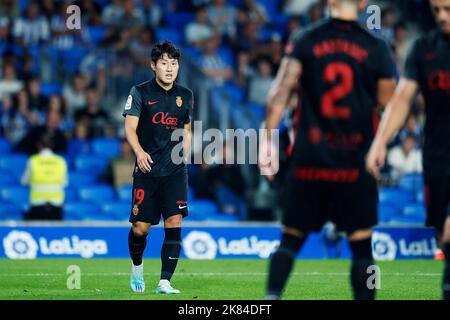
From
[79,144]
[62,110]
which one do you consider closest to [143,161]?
[62,110]

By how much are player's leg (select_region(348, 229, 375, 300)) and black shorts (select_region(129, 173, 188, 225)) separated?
288 cm

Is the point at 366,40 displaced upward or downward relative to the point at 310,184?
upward

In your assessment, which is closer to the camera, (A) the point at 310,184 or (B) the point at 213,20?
(A) the point at 310,184

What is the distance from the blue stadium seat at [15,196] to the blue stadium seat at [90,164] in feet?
3.57

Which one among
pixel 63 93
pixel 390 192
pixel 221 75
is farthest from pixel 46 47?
pixel 390 192

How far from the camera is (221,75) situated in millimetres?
18578

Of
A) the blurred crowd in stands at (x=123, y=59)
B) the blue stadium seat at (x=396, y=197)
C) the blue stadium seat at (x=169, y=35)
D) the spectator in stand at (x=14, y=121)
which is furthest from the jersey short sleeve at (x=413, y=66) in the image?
the blue stadium seat at (x=169, y=35)

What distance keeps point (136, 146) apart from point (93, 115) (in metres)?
8.45

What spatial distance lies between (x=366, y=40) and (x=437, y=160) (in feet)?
2.90

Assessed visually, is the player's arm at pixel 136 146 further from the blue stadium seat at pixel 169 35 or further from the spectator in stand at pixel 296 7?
the spectator in stand at pixel 296 7

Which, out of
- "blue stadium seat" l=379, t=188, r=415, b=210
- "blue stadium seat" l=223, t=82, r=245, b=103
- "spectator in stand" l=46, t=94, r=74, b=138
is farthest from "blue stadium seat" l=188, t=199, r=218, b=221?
"blue stadium seat" l=379, t=188, r=415, b=210

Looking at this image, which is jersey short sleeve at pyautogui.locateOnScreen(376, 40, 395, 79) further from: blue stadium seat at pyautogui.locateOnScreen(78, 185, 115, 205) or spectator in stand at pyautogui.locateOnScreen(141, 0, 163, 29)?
spectator in stand at pyautogui.locateOnScreen(141, 0, 163, 29)

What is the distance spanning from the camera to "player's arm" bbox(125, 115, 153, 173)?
29.8ft
